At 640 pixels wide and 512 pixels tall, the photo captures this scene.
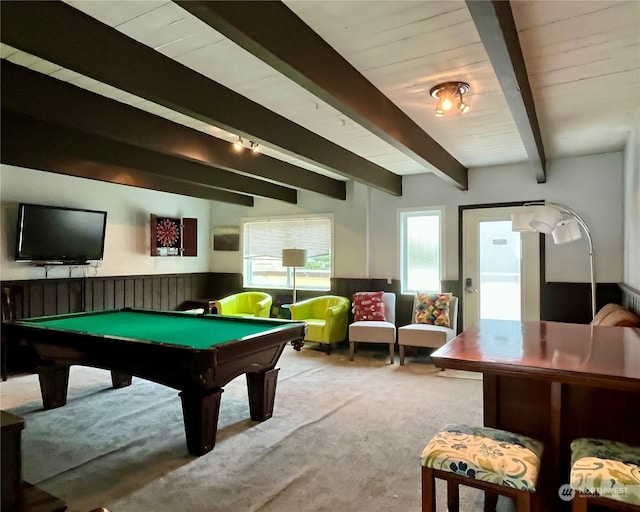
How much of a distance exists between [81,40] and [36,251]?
146 inches

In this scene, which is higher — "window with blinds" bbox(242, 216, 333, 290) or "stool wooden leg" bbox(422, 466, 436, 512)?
"window with blinds" bbox(242, 216, 333, 290)

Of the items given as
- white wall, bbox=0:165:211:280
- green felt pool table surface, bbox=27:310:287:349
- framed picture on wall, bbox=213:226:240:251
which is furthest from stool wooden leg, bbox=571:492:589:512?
framed picture on wall, bbox=213:226:240:251

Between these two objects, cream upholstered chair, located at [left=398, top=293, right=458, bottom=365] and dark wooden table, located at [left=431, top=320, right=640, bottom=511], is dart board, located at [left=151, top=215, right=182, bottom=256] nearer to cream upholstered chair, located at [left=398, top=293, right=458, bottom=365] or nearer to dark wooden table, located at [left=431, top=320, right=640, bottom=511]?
cream upholstered chair, located at [left=398, top=293, right=458, bottom=365]

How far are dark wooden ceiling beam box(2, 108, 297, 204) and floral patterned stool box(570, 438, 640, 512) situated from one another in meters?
4.27

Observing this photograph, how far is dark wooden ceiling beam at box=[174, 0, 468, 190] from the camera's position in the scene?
176cm

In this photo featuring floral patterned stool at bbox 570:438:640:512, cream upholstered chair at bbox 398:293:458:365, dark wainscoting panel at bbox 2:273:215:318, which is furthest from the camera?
dark wainscoting panel at bbox 2:273:215:318

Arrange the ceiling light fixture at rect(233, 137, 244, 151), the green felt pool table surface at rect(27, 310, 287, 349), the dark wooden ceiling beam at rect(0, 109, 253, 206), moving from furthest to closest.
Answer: the ceiling light fixture at rect(233, 137, 244, 151)
the dark wooden ceiling beam at rect(0, 109, 253, 206)
the green felt pool table surface at rect(27, 310, 287, 349)

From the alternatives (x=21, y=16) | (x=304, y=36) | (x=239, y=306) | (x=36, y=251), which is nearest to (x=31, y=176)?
(x=36, y=251)

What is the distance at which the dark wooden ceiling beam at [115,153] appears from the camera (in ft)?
12.4

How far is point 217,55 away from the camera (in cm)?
248

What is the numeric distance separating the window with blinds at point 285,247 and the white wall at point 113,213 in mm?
925

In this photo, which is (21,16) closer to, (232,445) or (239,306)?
(232,445)

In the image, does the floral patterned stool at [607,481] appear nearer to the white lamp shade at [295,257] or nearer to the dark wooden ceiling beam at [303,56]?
the dark wooden ceiling beam at [303,56]

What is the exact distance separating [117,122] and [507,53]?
277 centimetres
